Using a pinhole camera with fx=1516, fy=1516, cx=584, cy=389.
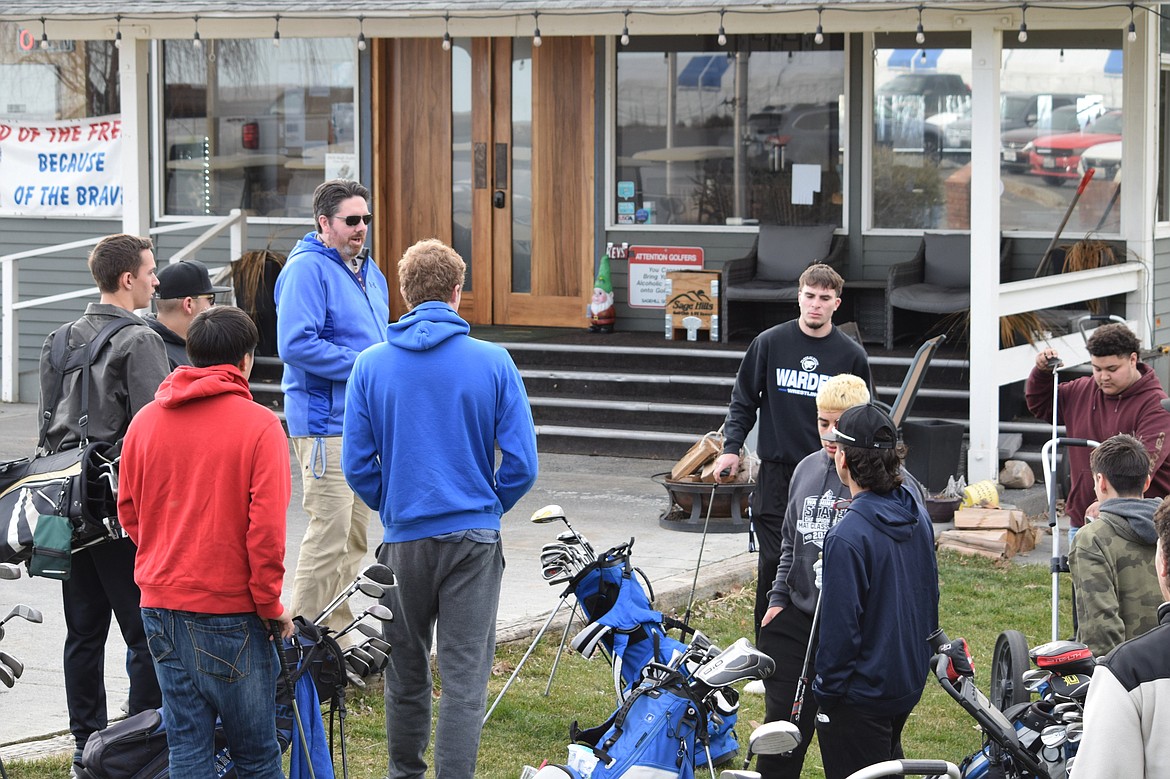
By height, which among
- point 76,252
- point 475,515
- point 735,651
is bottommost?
point 735,651

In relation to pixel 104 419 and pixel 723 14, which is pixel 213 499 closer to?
pixel 104 419

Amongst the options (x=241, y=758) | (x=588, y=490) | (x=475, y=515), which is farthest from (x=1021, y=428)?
(x=241, y=758)

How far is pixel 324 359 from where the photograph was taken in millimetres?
6250

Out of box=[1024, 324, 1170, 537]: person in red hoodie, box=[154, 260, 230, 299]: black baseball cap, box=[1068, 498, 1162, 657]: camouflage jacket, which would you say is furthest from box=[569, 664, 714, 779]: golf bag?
box=[1024, 324, 1170, 537]: person in red hoodie

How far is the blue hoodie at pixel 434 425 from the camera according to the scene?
4770mm

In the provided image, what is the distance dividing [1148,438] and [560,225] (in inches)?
318

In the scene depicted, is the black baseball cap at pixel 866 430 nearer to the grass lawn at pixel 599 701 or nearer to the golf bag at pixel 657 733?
the golf bag at pixel 657 733

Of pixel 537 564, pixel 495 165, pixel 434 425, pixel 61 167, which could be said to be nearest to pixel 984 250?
pixel 537 564

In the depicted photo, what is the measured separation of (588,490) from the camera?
10758 mm

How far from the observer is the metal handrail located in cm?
1385

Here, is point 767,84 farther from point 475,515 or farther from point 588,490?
point 475,515

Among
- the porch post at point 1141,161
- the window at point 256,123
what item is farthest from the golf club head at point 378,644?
the window at point 256,123

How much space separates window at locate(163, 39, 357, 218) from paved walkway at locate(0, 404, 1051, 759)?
316 centimetres

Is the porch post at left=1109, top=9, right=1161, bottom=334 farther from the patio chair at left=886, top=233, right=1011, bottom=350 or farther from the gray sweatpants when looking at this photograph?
the gray sweatpants
